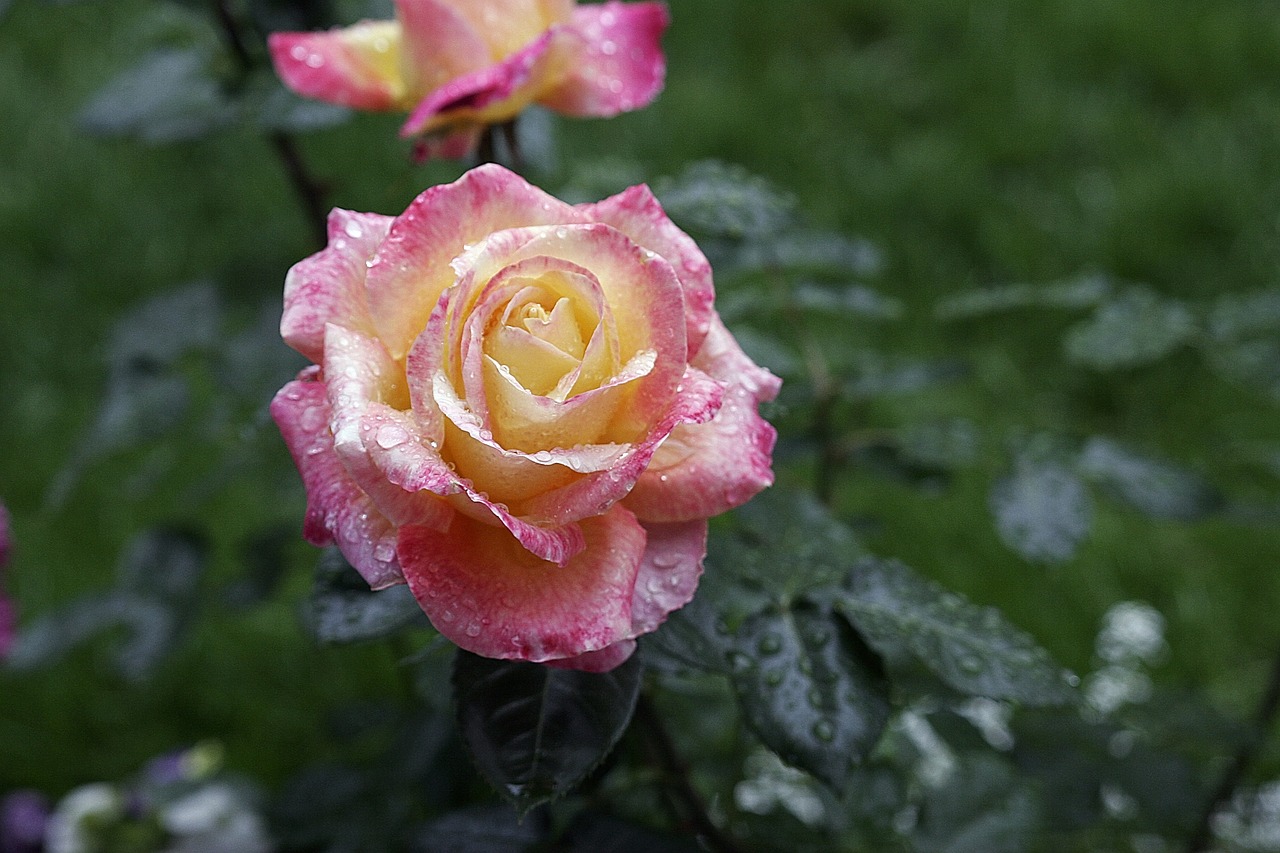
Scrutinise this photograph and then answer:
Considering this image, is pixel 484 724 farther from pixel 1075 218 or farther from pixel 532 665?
pixel 1075 218

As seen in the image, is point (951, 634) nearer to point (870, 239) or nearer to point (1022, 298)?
point (1022, 298)

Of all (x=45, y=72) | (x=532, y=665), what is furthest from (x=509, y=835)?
(x=45, y=72)

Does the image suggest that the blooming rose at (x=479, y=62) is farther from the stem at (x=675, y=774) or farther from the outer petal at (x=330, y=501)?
the stem at (x=675, y=774)

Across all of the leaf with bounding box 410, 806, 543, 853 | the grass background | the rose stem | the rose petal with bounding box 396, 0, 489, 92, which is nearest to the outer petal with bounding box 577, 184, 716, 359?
the rose petal with bounding box 396, 0, 489, 92

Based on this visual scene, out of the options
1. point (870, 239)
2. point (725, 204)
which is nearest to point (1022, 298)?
point (725, 204)

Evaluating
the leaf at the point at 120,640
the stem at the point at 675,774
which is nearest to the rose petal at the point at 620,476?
the stem at the point at 675,774

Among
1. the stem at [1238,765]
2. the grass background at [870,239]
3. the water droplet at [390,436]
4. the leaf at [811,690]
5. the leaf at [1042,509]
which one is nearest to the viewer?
the water droplet at [390,436]

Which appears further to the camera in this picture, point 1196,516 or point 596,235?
point 1196,516
